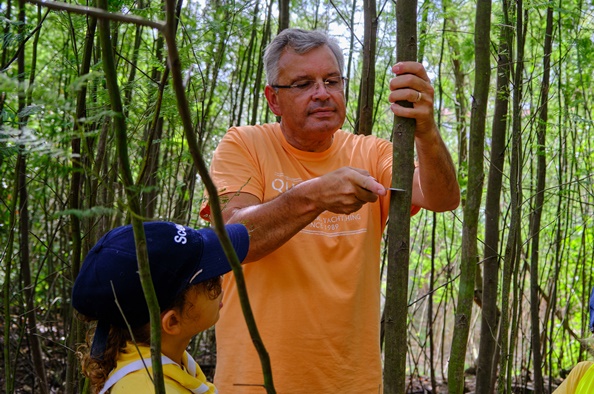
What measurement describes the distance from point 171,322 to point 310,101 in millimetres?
1000

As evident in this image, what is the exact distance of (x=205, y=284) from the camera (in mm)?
1528

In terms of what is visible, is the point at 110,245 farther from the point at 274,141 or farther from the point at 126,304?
the point at 274,141

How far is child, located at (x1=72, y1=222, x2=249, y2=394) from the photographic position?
4.51 feet

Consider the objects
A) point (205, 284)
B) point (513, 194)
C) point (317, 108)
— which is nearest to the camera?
point (205, 284)

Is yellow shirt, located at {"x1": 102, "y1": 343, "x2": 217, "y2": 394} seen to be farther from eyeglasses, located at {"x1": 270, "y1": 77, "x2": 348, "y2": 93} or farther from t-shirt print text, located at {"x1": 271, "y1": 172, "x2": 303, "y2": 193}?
eyeglasses, located at {"x1": 270, "y1": 77, "x2": 348, "y2": 93}

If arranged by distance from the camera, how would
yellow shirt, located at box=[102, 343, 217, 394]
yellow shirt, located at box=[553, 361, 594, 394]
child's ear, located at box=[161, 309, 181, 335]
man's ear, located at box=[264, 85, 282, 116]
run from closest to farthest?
yellow shirt, located at box=[102, 343, 217, 394]
child's ear, located at box=[161, 309, 181, 335]
yellow shirt, located at box=[553, 361, 594, 394]
man's ear, located at box=[264, 85, 282, 116]

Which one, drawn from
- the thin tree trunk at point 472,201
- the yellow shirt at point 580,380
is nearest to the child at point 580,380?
the yellow shirt at point 580,380

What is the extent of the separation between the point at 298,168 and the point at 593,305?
1.11 m

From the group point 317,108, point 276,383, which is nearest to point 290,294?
point 276,383

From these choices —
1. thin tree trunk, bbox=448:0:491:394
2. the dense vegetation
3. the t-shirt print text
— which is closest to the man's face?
the t-shirt print text

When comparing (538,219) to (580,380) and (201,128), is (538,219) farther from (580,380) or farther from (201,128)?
(201,128)

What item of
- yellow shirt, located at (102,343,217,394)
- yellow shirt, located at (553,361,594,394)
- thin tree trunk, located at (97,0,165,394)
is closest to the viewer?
thin tree trunk, located at (97,0,165,394)

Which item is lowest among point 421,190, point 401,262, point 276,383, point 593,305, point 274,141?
point 276,383

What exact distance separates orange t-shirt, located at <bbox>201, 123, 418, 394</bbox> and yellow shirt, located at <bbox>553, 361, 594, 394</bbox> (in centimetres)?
65
